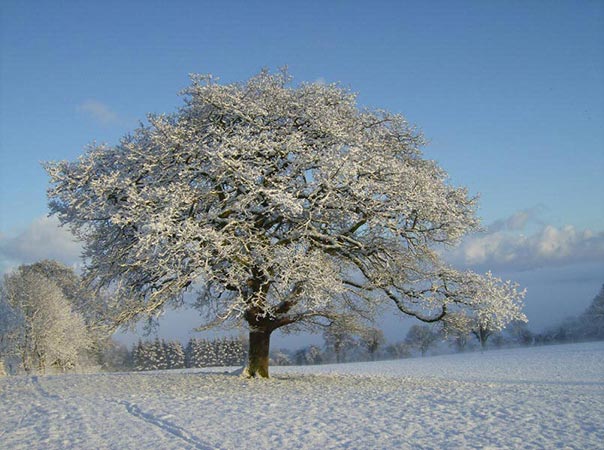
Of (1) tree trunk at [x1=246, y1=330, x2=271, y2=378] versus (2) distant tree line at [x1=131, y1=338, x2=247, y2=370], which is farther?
(2) distant tree line at [x1=131, y1=338, x2=247, y2=370]

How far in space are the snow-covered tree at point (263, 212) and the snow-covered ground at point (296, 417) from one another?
268 cm

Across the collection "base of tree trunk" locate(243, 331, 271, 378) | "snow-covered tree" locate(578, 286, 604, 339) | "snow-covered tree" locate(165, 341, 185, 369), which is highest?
"snow-covered tree" locate(578, 286, 604, 339)

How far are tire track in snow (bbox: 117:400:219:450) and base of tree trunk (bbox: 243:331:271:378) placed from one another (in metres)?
6.40

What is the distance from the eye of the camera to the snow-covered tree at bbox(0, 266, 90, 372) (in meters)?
43.4

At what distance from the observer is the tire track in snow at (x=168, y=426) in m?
9.56

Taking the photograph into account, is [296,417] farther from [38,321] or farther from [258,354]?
[38,321]

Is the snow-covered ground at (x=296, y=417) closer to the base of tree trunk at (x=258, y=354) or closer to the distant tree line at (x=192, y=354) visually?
the base of tree trunk at (x=258, y=354)

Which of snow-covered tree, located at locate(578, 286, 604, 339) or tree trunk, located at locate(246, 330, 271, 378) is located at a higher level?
snow-covered tree, located at locate(578, 286, 604, 339)

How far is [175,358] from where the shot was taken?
246 feet

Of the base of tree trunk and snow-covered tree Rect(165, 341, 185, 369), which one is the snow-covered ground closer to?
the base of tree trunk

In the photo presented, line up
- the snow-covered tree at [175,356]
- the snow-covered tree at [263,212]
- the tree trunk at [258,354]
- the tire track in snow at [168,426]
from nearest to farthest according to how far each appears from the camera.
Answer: the tire track in snow at [168,426], the snow-covered tree at [263,212], the tree trunk at [258,354], the snow-covered tree at [175,356]

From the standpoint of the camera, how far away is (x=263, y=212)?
17.5 metres

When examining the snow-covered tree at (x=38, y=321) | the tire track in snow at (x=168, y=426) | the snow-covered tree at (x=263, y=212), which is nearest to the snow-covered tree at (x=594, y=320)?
the snow-covered tree at (x=263, y=212)

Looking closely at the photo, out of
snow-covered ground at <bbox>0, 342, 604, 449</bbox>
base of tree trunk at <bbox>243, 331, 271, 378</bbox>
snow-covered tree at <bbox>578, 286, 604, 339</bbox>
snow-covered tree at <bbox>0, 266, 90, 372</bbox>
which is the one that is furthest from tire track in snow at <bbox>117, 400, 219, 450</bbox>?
snow-covered tree at <bbox>578, 286, 604, 339</bbox>
